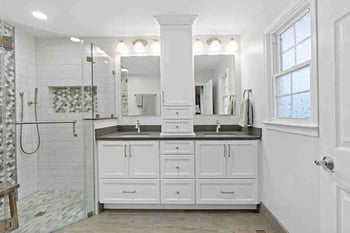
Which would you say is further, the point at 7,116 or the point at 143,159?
the point at 143,159

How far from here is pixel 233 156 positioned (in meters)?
3.23

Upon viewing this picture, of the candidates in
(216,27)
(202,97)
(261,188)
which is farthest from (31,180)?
(216,27)

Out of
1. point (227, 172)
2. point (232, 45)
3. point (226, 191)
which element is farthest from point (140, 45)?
point (226, 191)

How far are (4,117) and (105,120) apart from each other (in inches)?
45.7

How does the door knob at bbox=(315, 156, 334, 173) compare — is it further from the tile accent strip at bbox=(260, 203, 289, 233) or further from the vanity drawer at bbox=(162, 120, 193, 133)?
the vanity drawer at bbox=(162, 120, 193, 133)

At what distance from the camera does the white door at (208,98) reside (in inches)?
157

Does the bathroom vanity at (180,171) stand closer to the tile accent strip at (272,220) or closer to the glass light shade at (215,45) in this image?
the tile accent strip at (272,220)

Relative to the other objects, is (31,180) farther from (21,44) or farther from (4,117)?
(21,44)

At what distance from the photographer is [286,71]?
249 cm

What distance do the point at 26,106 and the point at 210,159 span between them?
2.40 metres

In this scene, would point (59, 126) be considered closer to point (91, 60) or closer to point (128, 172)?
point (91, 60)

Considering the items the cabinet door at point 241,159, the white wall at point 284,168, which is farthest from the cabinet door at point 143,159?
the white wall at point 284,168

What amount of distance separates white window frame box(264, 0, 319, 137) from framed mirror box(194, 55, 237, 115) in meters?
1.18

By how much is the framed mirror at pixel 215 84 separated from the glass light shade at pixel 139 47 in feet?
2.52
